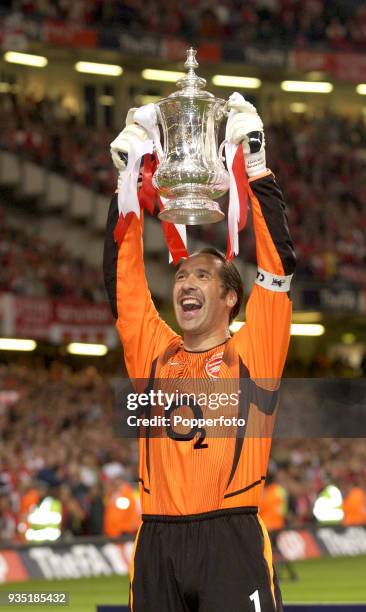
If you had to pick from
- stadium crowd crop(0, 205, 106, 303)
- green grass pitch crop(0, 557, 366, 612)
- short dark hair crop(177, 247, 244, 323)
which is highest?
stadium crowd crop(0, 205, 106, 303)

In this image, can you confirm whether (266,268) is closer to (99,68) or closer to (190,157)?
(190,157)

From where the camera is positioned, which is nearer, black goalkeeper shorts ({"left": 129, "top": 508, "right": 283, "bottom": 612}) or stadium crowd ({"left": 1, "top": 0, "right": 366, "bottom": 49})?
black goalkeeper shorts ({"left": 129, "top": 508, "right": 283, "bottom": 612})

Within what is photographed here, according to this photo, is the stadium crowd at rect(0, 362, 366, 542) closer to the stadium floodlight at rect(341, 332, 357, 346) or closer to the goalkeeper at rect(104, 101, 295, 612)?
the stadium floodlight at rect(341, 332, 357, 346)

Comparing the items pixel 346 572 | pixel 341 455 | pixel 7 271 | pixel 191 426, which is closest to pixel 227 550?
pixel 191 426

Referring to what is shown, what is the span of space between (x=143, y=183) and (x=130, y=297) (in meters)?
0.47

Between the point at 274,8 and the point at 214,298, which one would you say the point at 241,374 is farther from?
Result: the point at 274,8

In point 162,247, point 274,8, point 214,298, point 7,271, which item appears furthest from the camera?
point 274,8

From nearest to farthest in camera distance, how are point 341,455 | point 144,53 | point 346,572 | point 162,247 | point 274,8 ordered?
point 346,572, point 341,455, point 162,247, point 144,53, point 274,8

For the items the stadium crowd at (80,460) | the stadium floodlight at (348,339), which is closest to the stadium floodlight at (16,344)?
the stadium crowd at (80,460)

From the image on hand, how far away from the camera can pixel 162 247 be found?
80.7 feet

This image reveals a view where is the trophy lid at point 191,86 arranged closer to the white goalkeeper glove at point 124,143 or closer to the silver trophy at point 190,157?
the silver trophy at point 190,157

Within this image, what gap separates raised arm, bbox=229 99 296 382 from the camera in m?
4.53

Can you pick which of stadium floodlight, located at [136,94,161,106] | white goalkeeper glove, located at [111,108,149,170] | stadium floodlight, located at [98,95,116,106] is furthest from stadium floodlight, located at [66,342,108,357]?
white goalkeeper glove, located at [111,108,149,170]

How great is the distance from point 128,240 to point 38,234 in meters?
21.0
